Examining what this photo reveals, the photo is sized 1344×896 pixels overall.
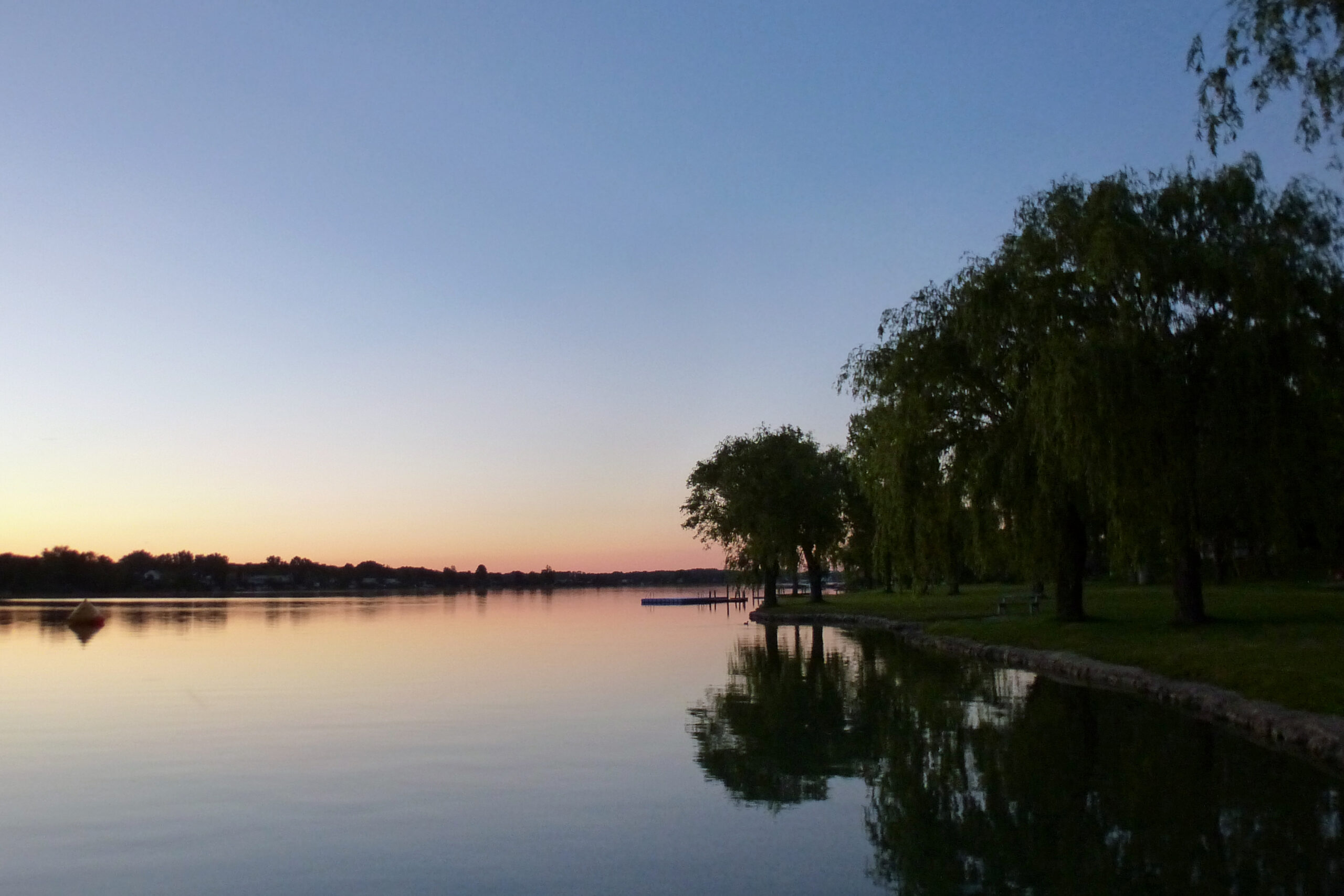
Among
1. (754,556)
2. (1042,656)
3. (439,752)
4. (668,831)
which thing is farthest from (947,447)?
(754,556)

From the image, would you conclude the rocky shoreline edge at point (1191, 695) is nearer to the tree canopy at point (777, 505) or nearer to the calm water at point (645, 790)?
the calm water at point (645, 790)

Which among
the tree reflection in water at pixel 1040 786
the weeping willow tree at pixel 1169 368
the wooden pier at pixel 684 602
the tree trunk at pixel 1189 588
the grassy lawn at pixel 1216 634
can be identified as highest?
the weeping willow tree at pixel 1169 368

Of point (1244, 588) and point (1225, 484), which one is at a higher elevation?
point (1225, 484)

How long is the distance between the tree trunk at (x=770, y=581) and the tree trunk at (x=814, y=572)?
5.45ft

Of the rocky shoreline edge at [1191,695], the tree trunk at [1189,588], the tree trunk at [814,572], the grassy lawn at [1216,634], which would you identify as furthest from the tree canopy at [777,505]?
the tree trunk at [1189,588]

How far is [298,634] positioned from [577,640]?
35.4 feet

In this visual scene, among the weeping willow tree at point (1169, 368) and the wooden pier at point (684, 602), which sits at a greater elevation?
the weeping willow tree at point (1169, 368)

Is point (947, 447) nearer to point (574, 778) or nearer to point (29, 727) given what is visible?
point (574, 778)

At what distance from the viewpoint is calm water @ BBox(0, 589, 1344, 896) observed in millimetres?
8312

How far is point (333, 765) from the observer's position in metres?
13.1

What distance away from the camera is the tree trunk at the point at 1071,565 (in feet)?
91.5

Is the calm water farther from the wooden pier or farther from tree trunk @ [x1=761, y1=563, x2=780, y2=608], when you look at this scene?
the wooden pier

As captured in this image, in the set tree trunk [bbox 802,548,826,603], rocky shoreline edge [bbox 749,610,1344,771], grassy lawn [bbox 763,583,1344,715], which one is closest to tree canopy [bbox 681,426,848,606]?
tree trunk [bbox 802,548,826,603]

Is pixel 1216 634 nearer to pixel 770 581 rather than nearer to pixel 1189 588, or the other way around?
pixel 1189 588
